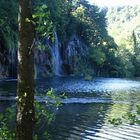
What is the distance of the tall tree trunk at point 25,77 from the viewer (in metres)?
6.40

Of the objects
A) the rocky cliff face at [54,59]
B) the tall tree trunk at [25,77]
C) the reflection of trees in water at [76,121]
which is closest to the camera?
the tall tree trunk at [25,77]

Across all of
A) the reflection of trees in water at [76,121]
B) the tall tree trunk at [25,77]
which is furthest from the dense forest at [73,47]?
the tall tree trunk at [25,77]

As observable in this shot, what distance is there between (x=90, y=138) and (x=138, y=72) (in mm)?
138368

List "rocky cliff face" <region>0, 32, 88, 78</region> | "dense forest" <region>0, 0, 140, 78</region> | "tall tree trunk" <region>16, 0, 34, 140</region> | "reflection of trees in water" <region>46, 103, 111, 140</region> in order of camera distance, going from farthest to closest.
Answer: "dense forest" <region>0, 0, 140, 78</region>
"rocky cliff face" <region>0, 32, 88, 78</region>
"reflection of trees in water" <region>46, 103, 111, 140</region>
"tall tree trunk" <region>16, 0, 34, 140</region>

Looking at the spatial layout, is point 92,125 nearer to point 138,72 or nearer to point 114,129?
point 114,129

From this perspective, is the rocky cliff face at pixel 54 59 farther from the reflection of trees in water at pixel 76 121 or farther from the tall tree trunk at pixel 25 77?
the tall tree trunk at pixel 25 77

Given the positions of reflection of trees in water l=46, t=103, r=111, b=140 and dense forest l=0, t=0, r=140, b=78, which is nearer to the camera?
reflection of trees in water l=46, t=103, r=111, b=140

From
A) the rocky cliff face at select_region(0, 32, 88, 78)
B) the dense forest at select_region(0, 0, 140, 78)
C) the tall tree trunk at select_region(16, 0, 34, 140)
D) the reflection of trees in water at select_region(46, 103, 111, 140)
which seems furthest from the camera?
the dense forest at select_region(0, 0, 140, 78)

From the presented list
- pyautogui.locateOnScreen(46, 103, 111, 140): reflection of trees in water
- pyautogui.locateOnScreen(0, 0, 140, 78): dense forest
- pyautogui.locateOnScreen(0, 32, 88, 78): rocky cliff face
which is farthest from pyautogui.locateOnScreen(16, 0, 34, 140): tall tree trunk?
pyautogui.locateOnScreen(0, 32, 88, 78): rocky cliff face

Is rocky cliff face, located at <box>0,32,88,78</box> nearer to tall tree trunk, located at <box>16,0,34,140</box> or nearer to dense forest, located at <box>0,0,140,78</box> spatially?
dense forest, located at <box>0,0,140,78</box>

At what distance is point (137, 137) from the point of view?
19.8 m

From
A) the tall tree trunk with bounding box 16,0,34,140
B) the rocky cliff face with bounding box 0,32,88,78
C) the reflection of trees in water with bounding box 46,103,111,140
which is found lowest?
the reflection of trees in water with bounding box 46,103,111,140

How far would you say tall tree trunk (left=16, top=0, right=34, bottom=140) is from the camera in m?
6.40

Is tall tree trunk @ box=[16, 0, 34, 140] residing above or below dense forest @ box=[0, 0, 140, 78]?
below
